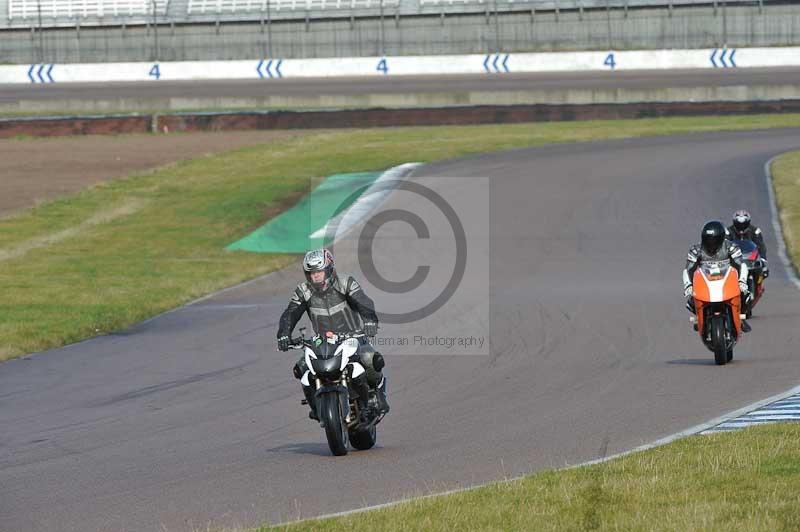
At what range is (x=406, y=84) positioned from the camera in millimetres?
57688

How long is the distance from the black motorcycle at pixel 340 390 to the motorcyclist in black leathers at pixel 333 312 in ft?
0.23

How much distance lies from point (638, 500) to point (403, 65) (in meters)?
54.6

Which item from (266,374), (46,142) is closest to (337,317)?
(266,374)

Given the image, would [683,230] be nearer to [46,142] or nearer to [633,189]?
[633,189]

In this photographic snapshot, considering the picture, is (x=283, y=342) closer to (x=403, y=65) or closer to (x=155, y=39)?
Answer: (x=403, y=65)

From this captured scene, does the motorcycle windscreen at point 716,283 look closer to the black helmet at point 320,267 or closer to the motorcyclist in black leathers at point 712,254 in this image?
the motorcyclist in black leathers at point 712,254

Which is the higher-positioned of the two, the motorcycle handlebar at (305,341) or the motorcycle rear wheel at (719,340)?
the motorcycle handlebar at (305,341)

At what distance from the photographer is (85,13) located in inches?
2655

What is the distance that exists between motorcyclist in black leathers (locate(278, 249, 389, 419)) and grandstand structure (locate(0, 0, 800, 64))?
172 ft

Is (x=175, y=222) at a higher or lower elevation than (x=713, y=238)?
lower

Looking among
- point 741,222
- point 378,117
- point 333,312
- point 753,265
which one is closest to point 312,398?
point 333,312

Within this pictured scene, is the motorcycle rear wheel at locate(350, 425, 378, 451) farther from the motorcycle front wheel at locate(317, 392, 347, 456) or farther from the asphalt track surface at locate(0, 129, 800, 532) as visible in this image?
the motorcycle front wheel at locate(317, 392, 347, 456)

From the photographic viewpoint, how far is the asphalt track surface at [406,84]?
53.4m
